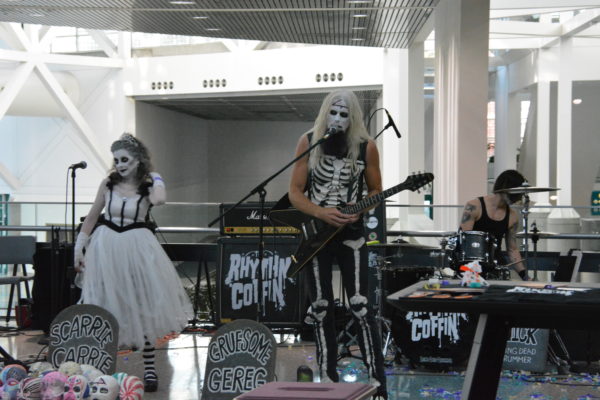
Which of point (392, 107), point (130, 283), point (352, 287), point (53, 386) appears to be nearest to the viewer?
point (53, 386)

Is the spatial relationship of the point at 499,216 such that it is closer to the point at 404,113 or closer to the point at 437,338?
the point at 437,338

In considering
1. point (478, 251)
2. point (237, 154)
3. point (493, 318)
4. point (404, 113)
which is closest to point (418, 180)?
point (493, 318)

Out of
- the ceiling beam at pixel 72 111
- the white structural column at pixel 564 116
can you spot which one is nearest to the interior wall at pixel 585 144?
the white structural column at pixel 564 116

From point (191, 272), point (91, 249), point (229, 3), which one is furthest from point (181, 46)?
point (91, 249)

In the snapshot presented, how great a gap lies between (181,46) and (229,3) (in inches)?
481

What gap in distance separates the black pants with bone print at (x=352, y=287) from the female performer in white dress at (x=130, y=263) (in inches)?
49.5

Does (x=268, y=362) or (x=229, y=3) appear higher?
(x=229, y=3)

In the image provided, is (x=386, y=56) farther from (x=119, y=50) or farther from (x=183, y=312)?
(x=183, y=312)

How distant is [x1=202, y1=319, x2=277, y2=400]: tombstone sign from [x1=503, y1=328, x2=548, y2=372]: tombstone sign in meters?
2.39

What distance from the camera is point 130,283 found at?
513 cm

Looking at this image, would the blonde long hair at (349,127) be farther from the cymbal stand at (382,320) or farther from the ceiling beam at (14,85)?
the ceiling beam at (14,85)

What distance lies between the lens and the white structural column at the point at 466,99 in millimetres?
8820

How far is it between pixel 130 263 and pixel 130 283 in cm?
12

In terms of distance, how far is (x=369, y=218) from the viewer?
6.60 m
